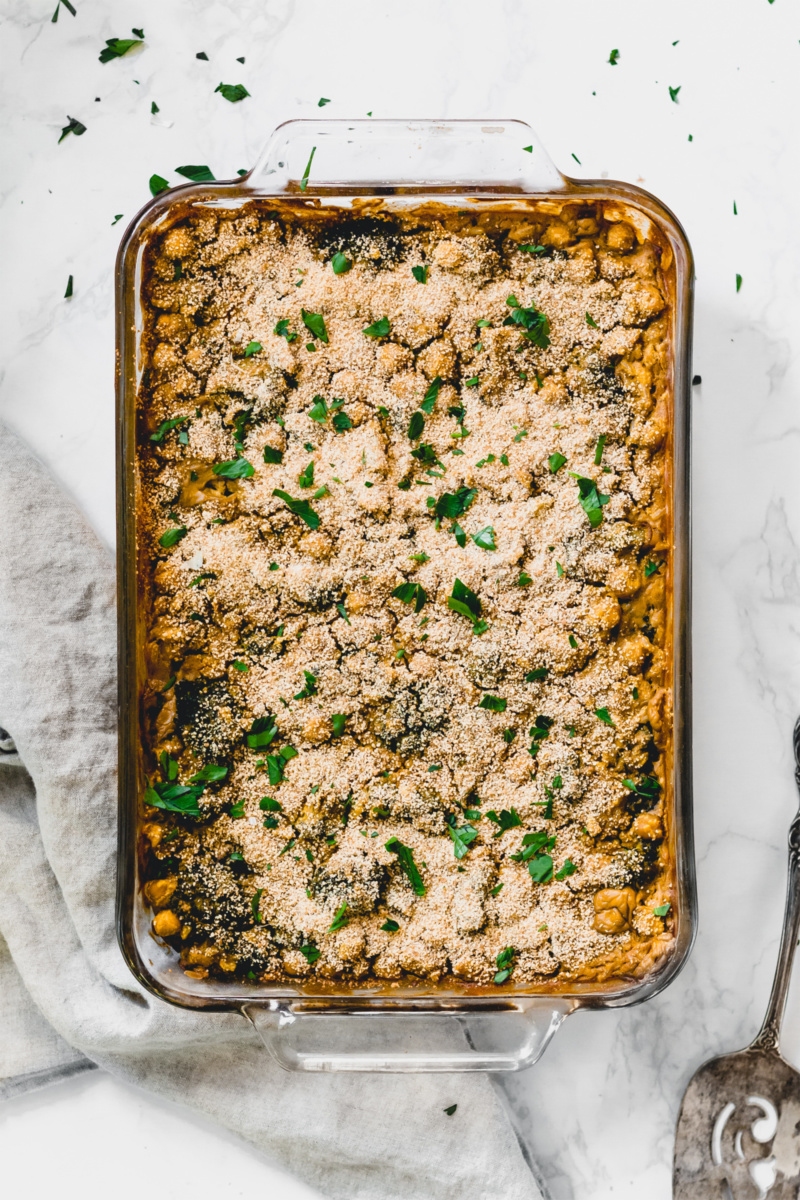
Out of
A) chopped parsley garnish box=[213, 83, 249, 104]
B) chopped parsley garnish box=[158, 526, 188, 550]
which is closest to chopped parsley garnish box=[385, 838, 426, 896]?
chopped parsley garnish box=[158, 526, 188, 550]

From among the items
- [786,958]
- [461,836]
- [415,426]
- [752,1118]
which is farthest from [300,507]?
[752,1118]

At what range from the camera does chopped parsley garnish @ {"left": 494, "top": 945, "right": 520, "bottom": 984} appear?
1.81 meters

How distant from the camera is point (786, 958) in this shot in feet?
6.72

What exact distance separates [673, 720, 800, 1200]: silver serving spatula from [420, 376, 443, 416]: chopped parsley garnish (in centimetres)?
95

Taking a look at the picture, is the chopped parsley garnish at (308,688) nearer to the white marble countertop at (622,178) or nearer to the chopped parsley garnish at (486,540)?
the chopped parsley garnish at (486,540)

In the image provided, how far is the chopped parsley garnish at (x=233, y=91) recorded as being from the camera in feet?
6.79

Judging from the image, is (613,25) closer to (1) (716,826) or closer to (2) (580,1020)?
(1) (716,826)

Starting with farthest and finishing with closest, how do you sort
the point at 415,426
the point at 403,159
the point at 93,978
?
the point at 93,978 → the point at 403,159 → the point at 415,426

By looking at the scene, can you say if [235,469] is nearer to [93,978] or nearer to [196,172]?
[196,172]

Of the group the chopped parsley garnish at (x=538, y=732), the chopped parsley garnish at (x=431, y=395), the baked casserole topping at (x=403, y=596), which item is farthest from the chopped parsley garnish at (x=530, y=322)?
the chopped parsley garnish at (x=538, y=732)

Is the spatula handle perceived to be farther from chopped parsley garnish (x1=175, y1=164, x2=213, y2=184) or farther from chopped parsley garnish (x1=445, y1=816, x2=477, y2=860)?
chopped parsley garnish (x1=175, y1=164, x2=213, y2=184)

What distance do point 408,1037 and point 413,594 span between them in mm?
838

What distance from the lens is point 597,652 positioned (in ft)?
5.92

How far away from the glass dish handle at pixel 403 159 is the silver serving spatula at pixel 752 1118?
1.17 metres
